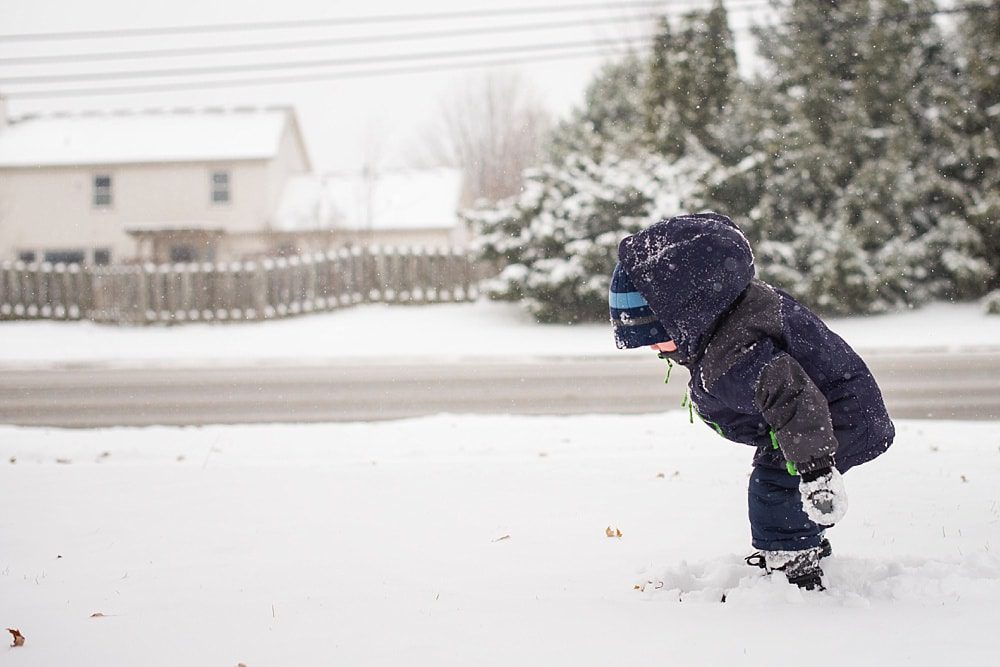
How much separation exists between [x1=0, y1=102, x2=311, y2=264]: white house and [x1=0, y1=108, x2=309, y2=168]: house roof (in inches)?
1.8

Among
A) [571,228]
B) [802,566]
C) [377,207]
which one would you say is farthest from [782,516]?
[377,207]

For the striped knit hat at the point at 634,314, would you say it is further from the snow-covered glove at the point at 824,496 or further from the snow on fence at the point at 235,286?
the snow on fence at the point at 235,286

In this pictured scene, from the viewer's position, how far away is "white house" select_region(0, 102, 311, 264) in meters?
31.2

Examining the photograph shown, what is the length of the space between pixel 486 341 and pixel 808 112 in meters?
8.58

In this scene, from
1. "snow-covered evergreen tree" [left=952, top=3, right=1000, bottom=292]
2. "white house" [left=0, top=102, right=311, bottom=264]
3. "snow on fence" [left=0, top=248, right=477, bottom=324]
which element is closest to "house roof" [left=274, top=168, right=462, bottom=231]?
"white house" [left=0, top=102, right=311, bottom=264]

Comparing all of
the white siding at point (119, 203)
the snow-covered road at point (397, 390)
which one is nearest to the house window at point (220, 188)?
the white siding at point (119, 203)

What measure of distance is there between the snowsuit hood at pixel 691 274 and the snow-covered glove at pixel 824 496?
21.9 inches

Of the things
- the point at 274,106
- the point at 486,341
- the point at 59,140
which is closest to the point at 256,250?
the point at 274,106

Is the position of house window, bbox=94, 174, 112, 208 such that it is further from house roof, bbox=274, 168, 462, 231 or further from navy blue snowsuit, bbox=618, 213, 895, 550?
navy blue snowsuit, bbox=618, 213, 895, 550

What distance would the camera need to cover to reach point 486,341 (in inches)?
599

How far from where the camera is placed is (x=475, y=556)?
12.8 ft

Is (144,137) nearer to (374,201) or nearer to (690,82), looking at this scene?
(374,201)

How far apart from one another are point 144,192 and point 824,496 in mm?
32827

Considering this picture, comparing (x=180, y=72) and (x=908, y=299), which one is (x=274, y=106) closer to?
(x=180, y=72)
